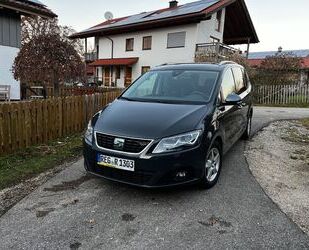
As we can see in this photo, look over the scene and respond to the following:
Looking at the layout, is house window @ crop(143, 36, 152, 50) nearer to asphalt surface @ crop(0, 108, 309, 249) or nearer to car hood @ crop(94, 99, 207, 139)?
car hood @ crop(94, 99, 207, 139)

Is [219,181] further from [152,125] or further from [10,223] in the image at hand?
[10,223]

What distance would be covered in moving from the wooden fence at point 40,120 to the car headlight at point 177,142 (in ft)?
11.2

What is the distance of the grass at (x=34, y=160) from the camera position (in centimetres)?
462

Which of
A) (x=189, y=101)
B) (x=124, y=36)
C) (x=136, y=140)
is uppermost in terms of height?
(x=124, y=36)

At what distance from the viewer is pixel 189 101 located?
14.6 feet

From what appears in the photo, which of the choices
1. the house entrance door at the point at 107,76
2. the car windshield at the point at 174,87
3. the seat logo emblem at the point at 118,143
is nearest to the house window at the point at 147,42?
the house entrance door at the point at 107,76

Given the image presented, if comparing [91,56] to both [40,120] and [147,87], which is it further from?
[147,87]

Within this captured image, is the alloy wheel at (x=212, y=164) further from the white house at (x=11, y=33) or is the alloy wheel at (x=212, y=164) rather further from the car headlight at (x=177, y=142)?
the white house at (x=11, y=33)

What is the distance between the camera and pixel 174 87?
4.94 metres

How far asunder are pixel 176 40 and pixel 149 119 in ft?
69.8

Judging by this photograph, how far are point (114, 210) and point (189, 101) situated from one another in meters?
1.90

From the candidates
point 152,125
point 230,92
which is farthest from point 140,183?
point 230,92

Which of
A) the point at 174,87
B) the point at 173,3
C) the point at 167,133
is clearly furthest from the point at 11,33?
the point at 173,3

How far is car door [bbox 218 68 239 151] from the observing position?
460 centimetres
